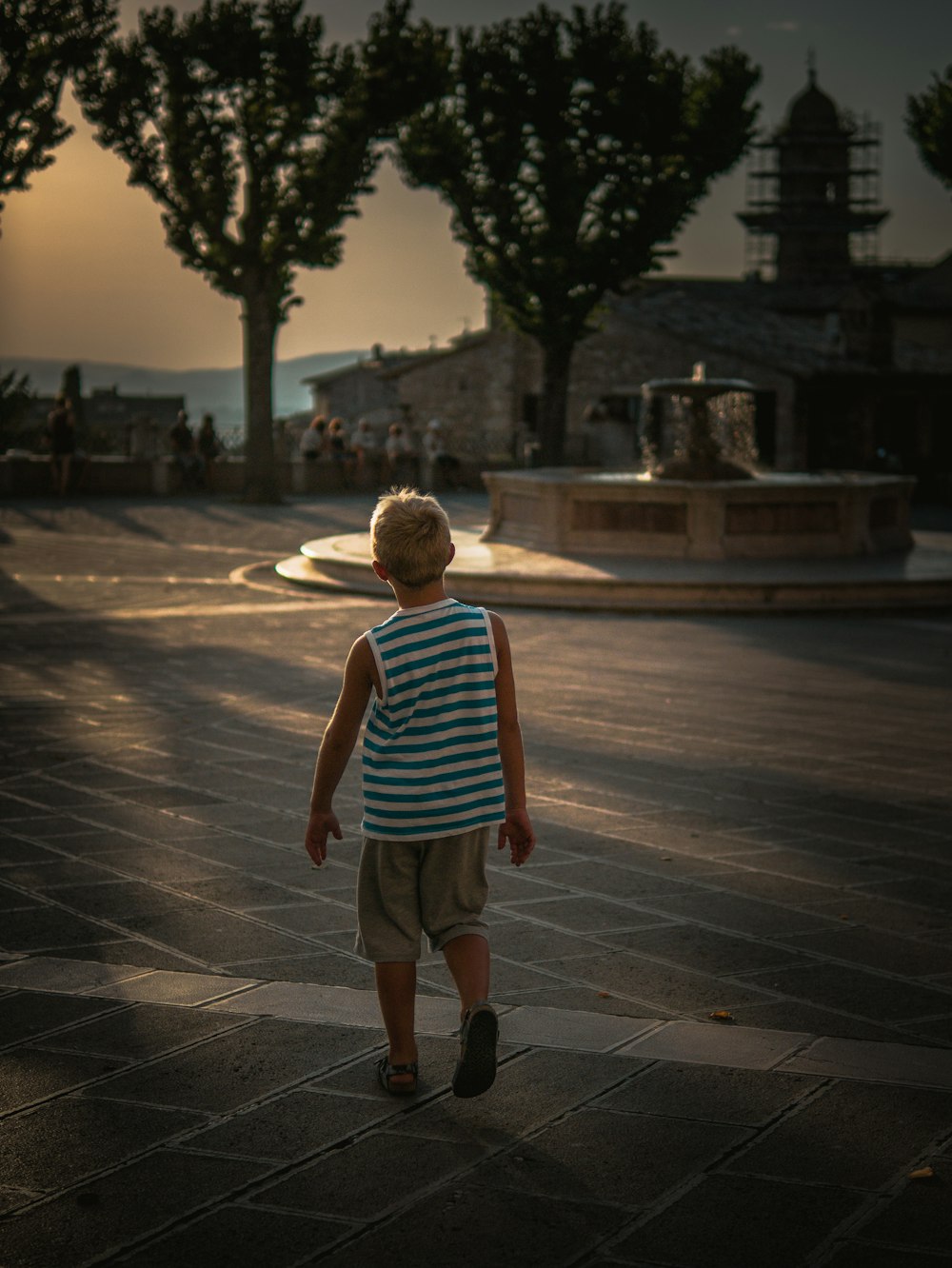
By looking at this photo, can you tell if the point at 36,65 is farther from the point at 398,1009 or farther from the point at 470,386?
the point at 470,386

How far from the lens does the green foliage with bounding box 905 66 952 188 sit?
107ft

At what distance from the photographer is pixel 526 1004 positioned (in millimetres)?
4168

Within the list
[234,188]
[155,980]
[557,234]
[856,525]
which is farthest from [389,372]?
[155,980]

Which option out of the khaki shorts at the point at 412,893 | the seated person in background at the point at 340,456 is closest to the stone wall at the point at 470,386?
the seated person in background at the point at 340,456

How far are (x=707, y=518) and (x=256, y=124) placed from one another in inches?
552

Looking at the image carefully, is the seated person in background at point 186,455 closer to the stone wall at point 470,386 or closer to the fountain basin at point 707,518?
the fountain basin at point 707,518

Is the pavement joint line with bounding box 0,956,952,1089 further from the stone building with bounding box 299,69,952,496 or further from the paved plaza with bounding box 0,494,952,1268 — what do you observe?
the stone building with bounding box 299,69,952,496

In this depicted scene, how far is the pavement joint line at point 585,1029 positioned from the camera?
12.1 feet

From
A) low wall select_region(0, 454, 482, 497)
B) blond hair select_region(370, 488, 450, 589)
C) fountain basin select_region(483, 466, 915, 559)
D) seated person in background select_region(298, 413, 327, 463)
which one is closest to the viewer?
blond hair select_region(370, 488, 450, 589)

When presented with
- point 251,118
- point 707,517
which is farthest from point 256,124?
point 707,517

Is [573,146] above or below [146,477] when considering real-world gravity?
above

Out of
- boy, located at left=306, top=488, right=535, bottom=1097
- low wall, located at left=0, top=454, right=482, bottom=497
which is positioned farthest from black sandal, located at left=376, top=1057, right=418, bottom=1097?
low wall, located at left=0, top=454, right=482, bottom=497

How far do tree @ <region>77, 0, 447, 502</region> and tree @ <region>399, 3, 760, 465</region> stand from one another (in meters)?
5.43

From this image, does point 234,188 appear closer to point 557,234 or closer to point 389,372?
point 557,234
